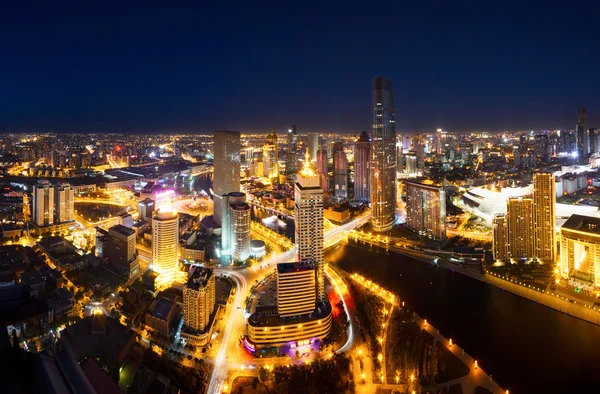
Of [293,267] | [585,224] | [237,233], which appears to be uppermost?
[585,224]

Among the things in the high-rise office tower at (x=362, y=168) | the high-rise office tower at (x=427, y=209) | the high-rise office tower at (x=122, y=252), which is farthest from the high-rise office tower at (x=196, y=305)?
the high-rise office tower at (x=362, y=168)

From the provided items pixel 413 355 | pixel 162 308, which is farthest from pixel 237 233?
pixel 413 355

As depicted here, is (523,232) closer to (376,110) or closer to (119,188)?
(376,110)

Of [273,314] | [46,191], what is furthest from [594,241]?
[46,191]

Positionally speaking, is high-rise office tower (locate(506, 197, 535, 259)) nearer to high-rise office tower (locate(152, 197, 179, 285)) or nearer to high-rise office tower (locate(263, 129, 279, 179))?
high-rise office tower (locate(152, 197, 179, 285))

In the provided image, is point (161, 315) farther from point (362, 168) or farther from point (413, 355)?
point (362, 168)

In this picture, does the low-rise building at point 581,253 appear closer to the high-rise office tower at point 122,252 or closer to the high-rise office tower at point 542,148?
the high-rise office tower at point 122,252
